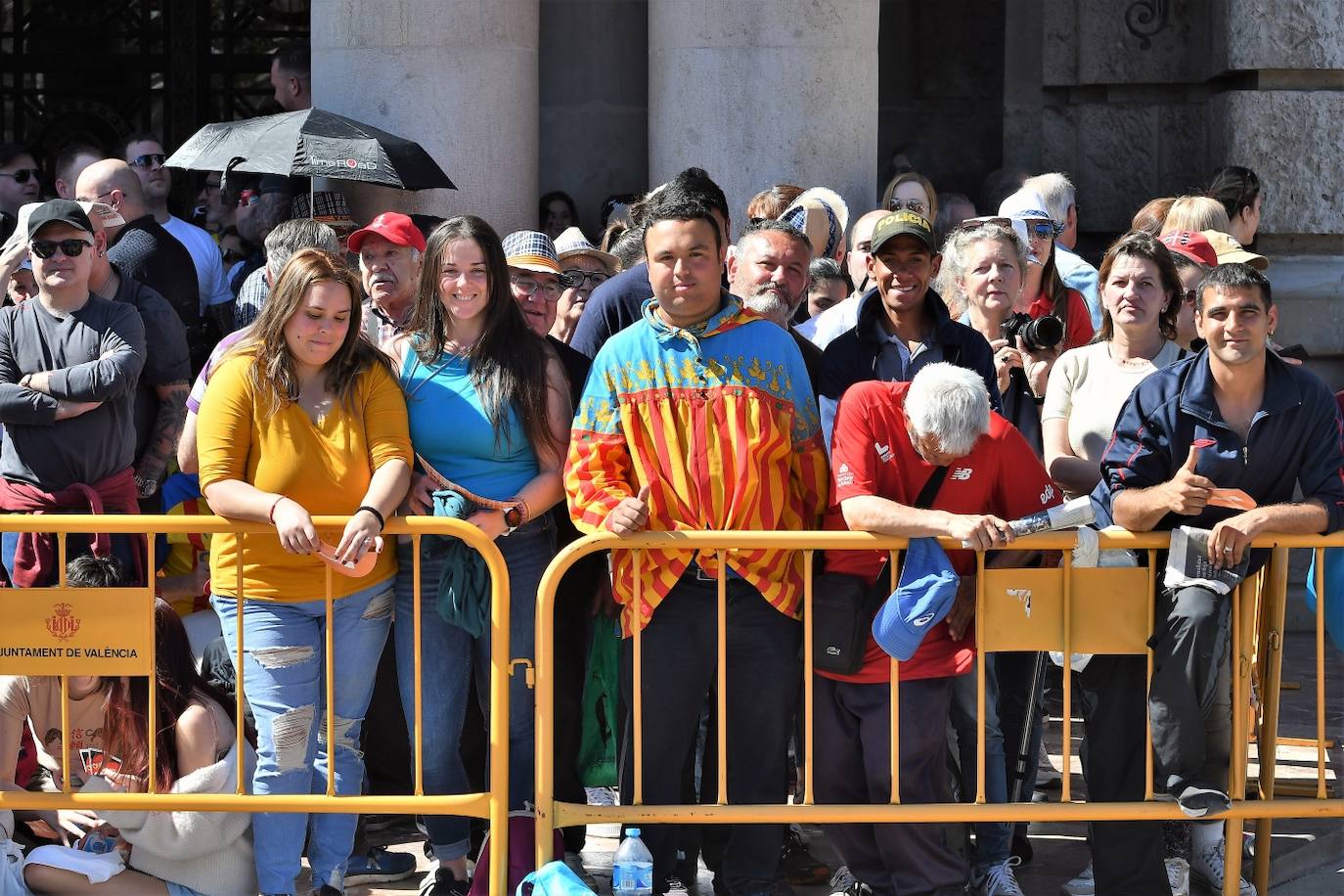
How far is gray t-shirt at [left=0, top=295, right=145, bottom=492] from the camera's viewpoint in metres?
5.93

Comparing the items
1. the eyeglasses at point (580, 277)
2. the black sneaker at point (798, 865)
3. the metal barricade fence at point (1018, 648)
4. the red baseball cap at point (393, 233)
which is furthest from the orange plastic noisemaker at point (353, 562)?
the eyeglasses at point (580, 277)

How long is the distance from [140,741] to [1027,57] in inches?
245

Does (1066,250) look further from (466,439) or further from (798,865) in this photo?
(466,439)

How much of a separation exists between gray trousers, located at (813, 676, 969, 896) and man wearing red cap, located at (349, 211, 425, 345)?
1902 mm

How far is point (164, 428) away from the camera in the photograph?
258 inches

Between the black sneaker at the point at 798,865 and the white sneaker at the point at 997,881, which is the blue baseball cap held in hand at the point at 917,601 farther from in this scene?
the black sneaker at the point at 798,865

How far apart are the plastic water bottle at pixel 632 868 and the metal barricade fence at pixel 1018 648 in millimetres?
87

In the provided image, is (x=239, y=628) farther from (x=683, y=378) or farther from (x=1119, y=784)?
(x=1119, y=784)

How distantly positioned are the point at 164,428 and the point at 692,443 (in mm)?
2503

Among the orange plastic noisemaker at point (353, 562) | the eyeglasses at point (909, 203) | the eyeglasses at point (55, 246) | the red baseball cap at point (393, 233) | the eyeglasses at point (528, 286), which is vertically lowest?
the orange plastic noisemaker at point (353, 562)

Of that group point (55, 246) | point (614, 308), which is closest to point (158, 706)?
point (55, 246)

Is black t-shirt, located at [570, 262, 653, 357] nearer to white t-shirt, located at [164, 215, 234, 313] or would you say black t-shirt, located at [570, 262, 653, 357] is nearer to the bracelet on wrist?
the bracelet on wrist

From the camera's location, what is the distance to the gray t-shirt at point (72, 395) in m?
5.93

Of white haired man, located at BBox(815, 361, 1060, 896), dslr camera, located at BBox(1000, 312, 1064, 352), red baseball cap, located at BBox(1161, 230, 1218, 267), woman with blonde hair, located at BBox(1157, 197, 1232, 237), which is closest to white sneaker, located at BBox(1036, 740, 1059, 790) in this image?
white haired man, located at BBox(815, 361, 1060, 896)
